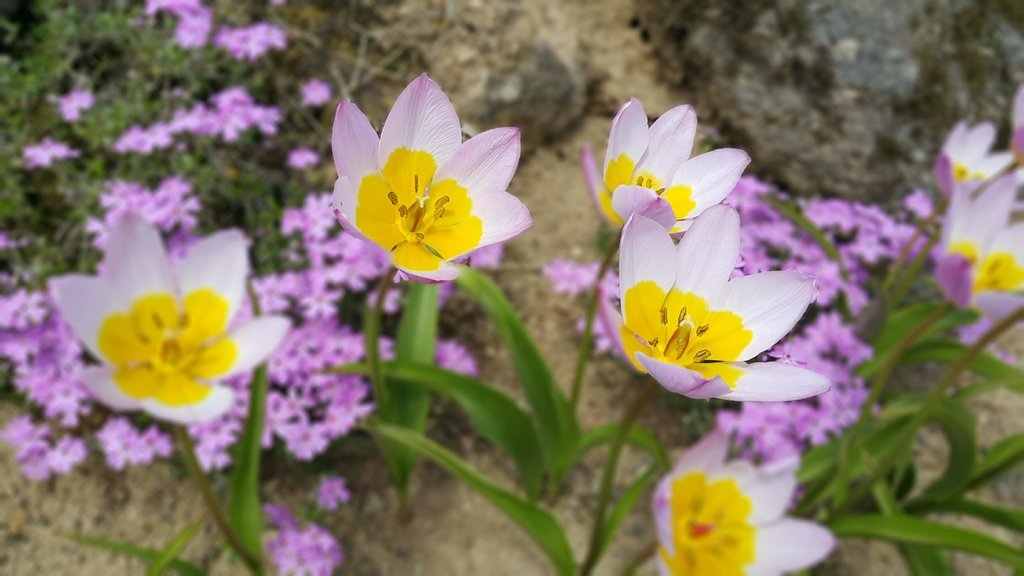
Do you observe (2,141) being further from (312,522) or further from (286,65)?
(312,522)

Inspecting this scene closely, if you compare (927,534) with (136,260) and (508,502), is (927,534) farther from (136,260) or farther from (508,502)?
(136,260)

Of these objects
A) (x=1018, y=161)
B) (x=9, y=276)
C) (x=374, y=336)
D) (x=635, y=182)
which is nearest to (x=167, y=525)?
(x=9, y=276)

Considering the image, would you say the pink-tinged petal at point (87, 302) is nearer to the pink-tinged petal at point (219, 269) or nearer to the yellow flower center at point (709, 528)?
the pink-tinged petal at point (219, 269)

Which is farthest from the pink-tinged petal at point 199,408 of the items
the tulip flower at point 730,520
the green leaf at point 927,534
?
the green leaf at point 927,534

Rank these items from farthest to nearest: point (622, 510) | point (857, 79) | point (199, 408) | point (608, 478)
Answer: point (857, 79)
point (622, 510)
point (608, 478)
point (199, 408)

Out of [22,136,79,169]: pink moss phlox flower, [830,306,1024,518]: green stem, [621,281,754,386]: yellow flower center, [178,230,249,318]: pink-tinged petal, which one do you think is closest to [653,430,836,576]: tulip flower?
[830,306,1024,518]: green stem

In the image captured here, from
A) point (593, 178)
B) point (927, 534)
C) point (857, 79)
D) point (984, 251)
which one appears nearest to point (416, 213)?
point (593, 178)
